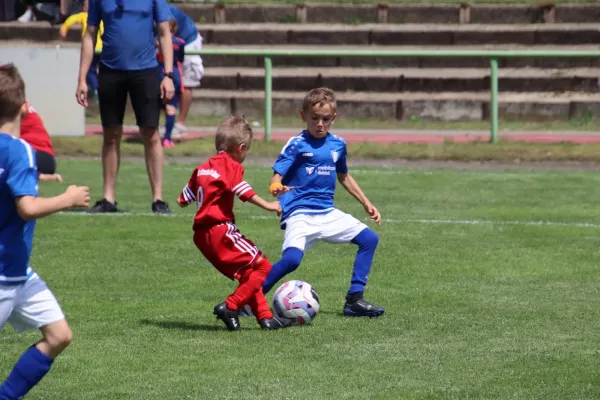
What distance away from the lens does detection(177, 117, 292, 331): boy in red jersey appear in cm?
695

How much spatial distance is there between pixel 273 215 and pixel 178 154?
5027 mm

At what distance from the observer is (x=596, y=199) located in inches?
500

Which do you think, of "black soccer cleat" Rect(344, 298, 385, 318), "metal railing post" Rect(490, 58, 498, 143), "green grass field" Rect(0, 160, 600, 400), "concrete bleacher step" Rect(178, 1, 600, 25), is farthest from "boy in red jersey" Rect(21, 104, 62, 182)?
"concrete bleacher step" Rect(178, 1, 600, 25)

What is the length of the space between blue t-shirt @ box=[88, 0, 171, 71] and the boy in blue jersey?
19.6ft

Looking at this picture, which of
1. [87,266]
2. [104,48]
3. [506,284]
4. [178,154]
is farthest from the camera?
[178,154]

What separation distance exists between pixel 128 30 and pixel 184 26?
6.90m

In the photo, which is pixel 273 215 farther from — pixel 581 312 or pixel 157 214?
pixel 581 312

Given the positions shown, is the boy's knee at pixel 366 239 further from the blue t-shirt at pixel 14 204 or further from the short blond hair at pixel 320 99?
the blue t-shirt at pixel 14 204

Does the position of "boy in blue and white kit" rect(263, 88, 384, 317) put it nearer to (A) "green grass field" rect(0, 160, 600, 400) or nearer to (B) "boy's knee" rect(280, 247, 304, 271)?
(B) "boy's knee" rect(280, 247, 304, 271)

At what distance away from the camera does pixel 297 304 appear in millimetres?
7148

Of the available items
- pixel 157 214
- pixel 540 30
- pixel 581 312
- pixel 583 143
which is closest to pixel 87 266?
pixel 157 214

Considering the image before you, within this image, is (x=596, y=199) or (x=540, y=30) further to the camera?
(x=540, y=30)

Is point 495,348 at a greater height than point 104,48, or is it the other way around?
point 104,48

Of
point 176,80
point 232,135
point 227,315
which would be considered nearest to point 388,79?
point 176,80
